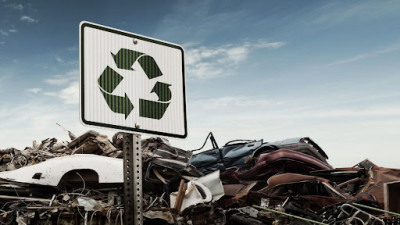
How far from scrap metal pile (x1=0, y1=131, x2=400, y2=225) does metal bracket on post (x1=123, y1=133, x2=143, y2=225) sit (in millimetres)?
3574

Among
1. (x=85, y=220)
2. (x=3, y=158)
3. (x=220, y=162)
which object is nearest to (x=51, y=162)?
(x=85, y=220)

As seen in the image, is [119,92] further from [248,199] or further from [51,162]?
[51,162]

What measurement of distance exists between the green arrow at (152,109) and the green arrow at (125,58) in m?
0.23

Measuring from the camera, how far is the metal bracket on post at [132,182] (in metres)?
2.57

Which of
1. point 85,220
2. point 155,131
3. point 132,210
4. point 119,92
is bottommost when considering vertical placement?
point 85,220

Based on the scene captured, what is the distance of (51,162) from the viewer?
7.66 meters

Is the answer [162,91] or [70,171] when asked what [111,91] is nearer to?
[162,91]

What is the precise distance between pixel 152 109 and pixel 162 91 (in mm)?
153

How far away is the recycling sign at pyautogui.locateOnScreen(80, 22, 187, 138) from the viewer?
8.49ft

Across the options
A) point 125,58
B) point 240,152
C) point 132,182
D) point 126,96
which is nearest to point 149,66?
point 125,58

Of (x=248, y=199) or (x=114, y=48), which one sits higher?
(x=114, y=48)

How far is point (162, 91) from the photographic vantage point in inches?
113

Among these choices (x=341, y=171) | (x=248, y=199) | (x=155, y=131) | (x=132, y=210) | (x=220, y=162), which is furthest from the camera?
(x=220, y=162)

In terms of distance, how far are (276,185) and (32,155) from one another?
6402 millimetres
